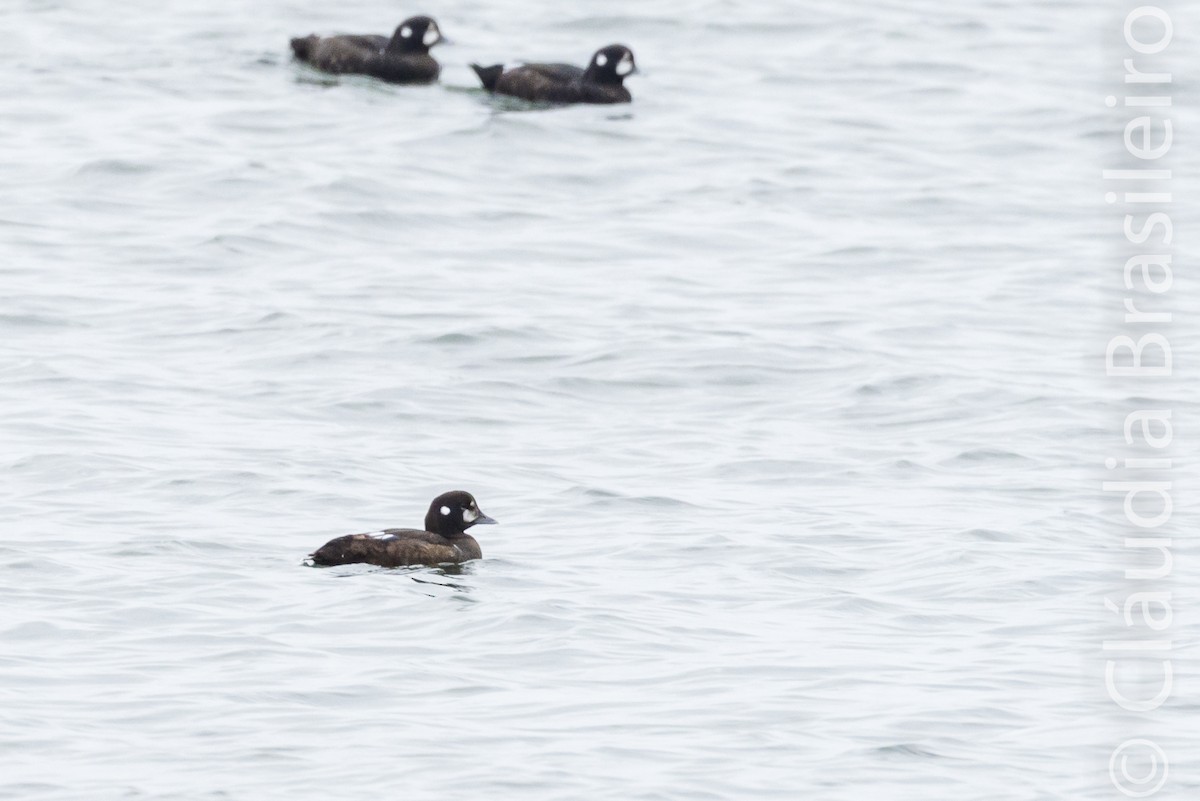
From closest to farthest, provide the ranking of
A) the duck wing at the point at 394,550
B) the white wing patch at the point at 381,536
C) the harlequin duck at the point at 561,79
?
the duck wing at the point at 394,550
the white wing patch at the point at 381,536
the harlequin duck at the point at 561,79

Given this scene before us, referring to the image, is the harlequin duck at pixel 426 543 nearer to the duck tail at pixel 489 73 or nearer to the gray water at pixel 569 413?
the gray water at pixel 569 413

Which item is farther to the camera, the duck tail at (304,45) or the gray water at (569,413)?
the duck tail at (304,45)

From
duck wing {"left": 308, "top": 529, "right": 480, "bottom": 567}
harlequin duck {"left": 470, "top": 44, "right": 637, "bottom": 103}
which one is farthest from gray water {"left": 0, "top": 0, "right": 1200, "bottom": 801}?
harlequin duck {"left": 470, "top": 44, "right": 637, "bottom": 103}

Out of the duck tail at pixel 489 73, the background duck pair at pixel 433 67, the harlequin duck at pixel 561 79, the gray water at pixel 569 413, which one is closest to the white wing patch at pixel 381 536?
the gray water at pixel 569 413

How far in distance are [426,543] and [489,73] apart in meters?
12.9

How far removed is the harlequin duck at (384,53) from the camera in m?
25.4

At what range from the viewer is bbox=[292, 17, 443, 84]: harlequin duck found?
83.4 feet

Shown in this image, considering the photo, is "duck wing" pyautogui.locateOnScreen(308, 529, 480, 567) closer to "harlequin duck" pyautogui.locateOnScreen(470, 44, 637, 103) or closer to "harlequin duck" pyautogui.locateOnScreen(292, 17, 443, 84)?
"harlequin duck" pyautogui.locateOnScreen(470, 44, 637, 103)

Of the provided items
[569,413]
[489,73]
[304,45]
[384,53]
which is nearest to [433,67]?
[384,53]

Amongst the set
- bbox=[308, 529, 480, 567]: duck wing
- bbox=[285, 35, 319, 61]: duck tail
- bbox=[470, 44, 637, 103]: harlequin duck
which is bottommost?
bbox=[308, 529, 480, 567]: duck wing

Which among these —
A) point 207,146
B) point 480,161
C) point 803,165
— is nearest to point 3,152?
point 207,146

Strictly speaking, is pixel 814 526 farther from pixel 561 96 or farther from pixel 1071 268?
pixel 561 96

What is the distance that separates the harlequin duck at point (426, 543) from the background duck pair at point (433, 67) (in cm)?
1224

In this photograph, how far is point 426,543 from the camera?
1333cm
